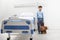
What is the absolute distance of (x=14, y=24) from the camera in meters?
3.18

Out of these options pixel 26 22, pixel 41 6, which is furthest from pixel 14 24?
pixel 41 6

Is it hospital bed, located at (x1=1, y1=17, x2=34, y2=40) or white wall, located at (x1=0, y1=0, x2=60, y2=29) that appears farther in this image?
white wall, located at (x1=0, y1=0, x2=60, y2=29)

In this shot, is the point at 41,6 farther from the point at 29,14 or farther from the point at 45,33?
the point at 45,33

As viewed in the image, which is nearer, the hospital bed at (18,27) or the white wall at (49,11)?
the hospital bed at (18,27)

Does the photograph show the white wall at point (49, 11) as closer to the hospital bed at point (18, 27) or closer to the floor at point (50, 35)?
the floor at point (50, 35)

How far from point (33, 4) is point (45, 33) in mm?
926

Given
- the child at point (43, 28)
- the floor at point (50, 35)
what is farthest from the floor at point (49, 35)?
the child at point (43, 28)

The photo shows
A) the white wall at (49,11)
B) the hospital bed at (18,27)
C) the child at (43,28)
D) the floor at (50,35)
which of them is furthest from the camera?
the white wall at (49,11)

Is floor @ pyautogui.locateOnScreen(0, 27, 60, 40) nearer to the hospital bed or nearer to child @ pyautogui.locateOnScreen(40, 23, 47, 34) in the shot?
child @ pyautogui.locateOnScreen(40, 23, 47, 34)

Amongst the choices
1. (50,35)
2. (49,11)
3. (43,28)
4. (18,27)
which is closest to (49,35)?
(50,35)

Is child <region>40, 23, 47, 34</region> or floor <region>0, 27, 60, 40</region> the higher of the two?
child <region>40, 23, 47, 34</region>

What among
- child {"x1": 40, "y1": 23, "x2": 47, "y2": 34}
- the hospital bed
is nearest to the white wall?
child {"x1": 40, "y1": 23, "x2": 47, "y2": 34}

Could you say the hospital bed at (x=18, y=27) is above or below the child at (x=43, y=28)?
above

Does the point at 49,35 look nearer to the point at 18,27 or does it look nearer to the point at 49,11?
the point at 49,11
